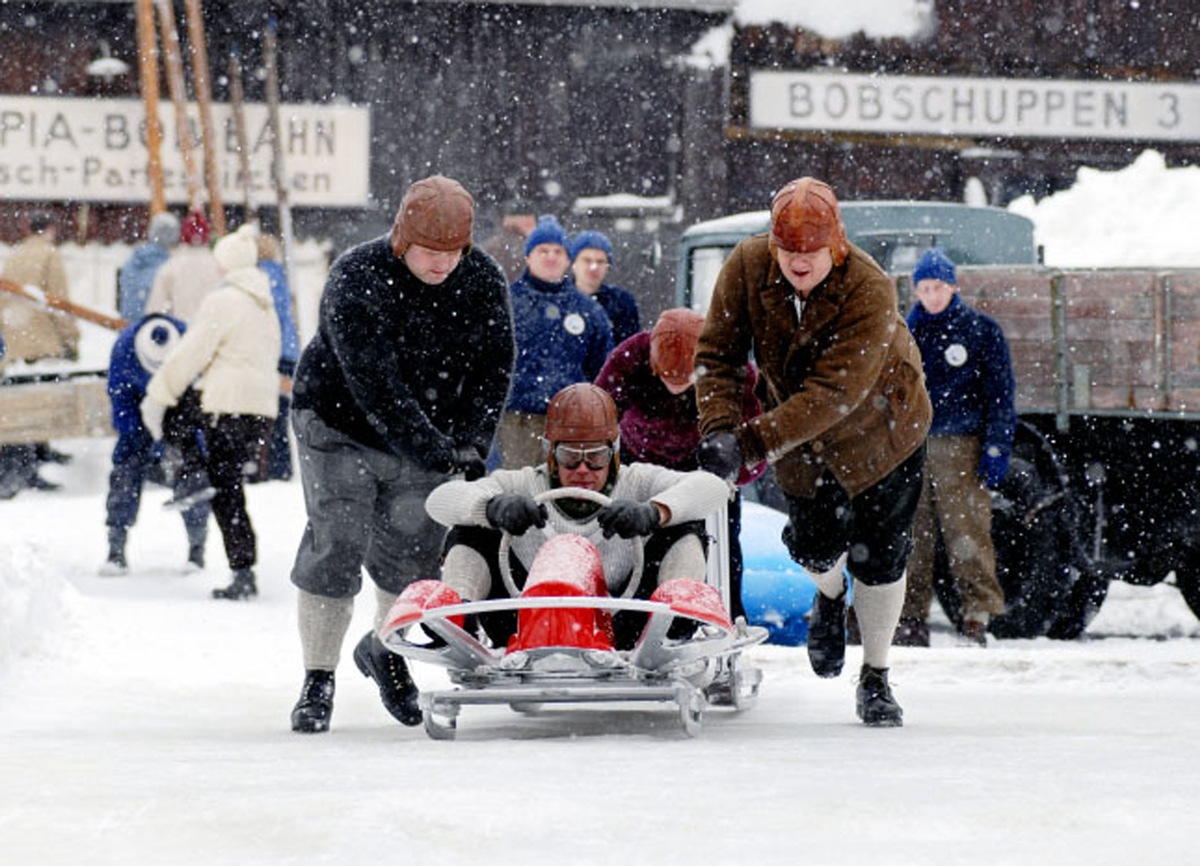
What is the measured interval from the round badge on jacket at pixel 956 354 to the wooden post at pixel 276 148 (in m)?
10.4

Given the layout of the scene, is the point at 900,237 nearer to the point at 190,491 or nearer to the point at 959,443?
the point at 959,443

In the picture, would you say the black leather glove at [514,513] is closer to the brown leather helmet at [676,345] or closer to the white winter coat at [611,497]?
the white winter coat at [611,497]

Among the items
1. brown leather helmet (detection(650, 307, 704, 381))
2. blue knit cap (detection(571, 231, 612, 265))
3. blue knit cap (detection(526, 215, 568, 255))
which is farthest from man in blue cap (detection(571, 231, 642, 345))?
brown leather helmet (detection(650, 307, 704, 381))

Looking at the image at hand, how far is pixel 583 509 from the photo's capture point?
6852mm

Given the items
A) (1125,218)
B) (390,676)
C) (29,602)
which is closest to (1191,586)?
(1125,218)

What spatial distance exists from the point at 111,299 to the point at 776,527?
1068 cm

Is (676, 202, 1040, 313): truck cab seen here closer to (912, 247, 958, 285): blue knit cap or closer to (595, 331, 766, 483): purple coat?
(912, 247, 958, 285): blue knit cap

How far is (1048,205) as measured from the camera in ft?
47.0

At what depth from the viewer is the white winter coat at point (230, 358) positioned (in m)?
11.7

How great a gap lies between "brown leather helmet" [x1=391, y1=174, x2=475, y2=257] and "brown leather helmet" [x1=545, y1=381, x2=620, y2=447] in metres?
0.52

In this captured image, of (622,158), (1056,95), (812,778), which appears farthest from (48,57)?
(812,778)

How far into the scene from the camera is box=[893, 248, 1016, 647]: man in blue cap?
34.2 ft

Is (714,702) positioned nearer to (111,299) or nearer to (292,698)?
(292,698)

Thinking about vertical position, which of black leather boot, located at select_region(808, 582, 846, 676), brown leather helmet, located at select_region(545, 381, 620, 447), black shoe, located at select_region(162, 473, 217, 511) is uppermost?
brown leather helmet, located at select_region(545, 381, 620, 447)
